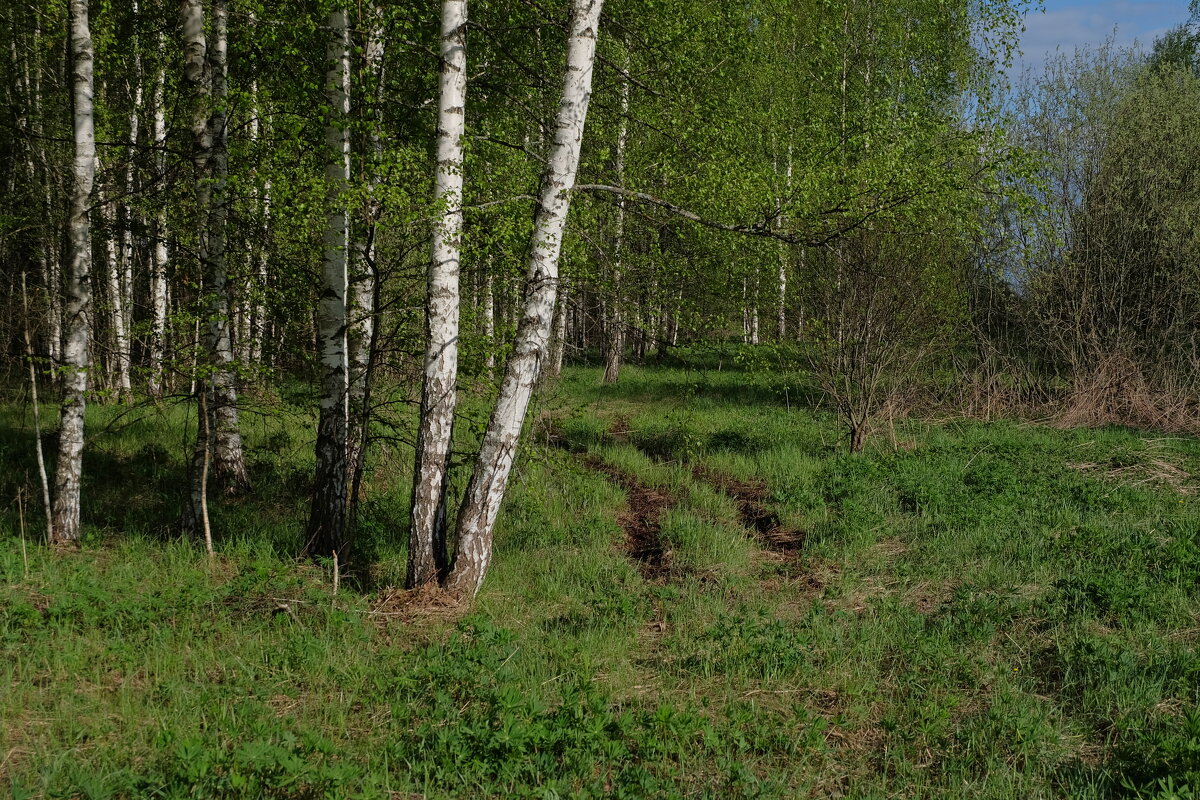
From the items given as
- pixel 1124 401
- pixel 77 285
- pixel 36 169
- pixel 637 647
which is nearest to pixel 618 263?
pixel 637 647

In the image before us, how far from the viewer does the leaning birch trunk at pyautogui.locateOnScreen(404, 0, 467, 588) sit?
5723 mm

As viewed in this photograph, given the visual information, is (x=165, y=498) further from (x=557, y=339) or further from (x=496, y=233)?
(x=496, y=233)

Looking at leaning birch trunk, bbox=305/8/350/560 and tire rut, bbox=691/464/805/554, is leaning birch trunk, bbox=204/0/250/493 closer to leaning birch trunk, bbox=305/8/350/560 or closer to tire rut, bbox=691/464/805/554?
leaning birch trunk, bbox=305/8/350/560

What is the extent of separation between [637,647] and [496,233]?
314cm

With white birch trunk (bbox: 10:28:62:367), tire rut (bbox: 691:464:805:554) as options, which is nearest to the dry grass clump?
tire rut (bbox: 691:464:805:554)

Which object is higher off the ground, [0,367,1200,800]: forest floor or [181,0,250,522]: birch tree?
[181,0,250,522]: birch tree

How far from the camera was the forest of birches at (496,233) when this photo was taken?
5.99m

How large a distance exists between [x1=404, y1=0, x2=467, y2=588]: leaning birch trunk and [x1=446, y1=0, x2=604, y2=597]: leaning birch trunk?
23 cm

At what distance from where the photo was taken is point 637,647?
543 cm

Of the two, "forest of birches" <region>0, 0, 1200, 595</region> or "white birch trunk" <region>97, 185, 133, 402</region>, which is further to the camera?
"white birch trunk" <region>97, 185, 133, 402</region>

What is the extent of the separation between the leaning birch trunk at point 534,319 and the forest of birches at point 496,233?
2 cm

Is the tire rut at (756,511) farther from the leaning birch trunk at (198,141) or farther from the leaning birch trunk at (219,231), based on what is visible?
the leaning birch trunk at (198,141)

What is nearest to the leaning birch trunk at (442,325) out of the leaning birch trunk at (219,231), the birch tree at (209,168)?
the leaning birch trunk at (219,231)

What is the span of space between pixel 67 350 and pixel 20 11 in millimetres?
10907
